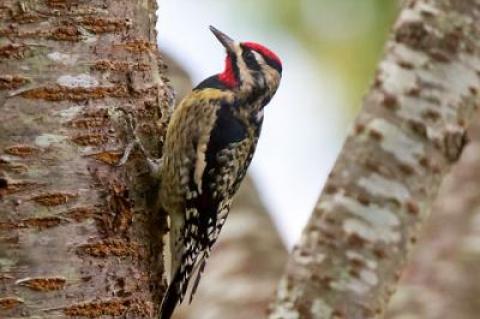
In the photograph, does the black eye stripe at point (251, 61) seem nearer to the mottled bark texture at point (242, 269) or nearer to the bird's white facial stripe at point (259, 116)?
the bird's white facial stripe at point (259, 116)

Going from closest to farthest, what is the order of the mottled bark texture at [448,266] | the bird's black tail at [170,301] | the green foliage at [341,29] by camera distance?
the bird's black tail at [170,301], the mottled bark texture at [448,266], the green foliage at [341,29]

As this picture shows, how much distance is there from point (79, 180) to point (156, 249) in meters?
Answer: 0.40

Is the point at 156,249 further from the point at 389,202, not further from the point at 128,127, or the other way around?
the point at 389,202

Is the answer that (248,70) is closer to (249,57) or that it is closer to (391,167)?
(249,57)

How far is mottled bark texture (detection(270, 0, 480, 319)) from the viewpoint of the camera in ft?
13.0

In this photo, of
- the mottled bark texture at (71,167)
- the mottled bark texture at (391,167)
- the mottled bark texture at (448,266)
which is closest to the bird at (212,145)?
the mottled bark texture at (391,167)

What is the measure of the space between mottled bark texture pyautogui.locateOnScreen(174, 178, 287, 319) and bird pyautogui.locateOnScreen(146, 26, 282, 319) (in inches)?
39.9

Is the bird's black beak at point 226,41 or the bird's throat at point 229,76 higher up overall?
the bird's black beak at point 226,41

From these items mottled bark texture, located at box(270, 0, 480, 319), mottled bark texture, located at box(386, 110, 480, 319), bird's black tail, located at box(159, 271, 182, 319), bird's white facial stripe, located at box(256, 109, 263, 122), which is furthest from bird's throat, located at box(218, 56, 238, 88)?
mottled bark texture, located at box(386, 110, 480, 319)

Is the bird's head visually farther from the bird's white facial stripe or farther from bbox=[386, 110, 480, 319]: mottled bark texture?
bbox=[386, 110, 480, 319]: mottled bark texture

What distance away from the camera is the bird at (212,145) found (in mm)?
4039

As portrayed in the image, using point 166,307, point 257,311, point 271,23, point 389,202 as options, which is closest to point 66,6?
point 166,307

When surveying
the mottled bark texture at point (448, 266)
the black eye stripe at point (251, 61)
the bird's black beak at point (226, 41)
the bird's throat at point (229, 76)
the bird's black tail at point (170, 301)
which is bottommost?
the mottled bark texture at point (448, 266)

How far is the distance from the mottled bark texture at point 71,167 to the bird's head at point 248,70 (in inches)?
37.7
